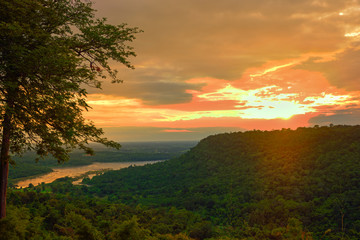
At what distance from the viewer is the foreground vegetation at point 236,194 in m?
36.7

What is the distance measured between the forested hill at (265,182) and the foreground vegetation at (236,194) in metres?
0.24

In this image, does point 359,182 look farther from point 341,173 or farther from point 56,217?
point 56,217

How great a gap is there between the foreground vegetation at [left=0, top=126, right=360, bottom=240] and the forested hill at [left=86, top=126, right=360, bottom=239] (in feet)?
0.77

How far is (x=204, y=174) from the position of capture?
11094cm

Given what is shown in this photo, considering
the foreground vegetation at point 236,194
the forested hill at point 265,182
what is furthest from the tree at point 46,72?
the forested hill at point 265,182

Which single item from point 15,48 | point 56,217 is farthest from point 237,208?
point 15,48

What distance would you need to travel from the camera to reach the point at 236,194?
75625 millimetres

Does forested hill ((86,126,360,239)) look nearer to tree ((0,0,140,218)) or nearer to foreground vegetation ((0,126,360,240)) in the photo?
foreground vegetation ((0,126,360,240))

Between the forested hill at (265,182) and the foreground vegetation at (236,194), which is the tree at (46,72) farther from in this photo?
the forested hill at (265,182)

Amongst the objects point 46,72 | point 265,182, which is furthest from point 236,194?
point 46,72

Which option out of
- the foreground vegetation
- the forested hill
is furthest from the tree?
the forested hill

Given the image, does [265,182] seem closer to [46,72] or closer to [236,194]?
[236,194]

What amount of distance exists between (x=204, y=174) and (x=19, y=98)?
4200 inches

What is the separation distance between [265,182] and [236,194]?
10946 millimetres
